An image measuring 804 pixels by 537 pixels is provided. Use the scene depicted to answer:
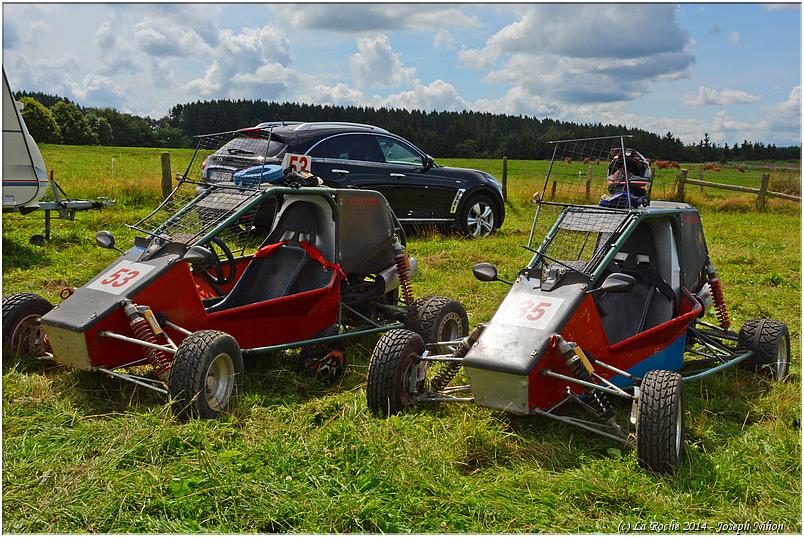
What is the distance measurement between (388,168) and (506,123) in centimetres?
4197

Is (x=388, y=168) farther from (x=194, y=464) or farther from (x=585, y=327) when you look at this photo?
(x=194, y=464)

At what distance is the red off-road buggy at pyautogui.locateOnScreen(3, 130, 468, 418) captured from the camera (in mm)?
5023

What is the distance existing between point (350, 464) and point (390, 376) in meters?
0.82

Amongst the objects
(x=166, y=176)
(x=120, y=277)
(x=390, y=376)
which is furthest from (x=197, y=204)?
(x=166, y=176)

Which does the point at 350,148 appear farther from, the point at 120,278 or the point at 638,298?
the point at 120,278

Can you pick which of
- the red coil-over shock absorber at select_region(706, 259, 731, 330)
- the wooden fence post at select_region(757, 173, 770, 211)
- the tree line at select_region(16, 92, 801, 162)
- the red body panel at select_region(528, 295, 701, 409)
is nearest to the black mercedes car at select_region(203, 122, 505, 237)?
the red coil-over shock absorber at select_region(706, 259, 731, 330)

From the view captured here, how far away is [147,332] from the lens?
504cm

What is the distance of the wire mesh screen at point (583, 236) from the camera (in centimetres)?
562

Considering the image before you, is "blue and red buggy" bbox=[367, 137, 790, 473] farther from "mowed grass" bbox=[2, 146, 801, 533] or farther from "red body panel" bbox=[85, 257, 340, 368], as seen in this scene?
"red body panel" bbox=[85, 257, 340, 368]

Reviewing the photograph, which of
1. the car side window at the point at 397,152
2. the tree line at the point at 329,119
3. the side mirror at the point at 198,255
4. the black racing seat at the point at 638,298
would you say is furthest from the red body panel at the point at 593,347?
the tree line at the point at 329,119

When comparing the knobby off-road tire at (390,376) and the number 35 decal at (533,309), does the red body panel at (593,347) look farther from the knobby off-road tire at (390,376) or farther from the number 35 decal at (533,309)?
the knobby off-road tire at (390,376)

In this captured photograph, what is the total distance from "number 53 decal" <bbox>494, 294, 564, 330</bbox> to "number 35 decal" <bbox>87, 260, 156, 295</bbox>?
8.38ft

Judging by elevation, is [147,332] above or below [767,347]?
above

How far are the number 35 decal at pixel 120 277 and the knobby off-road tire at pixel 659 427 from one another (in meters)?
Answer: 3.49
